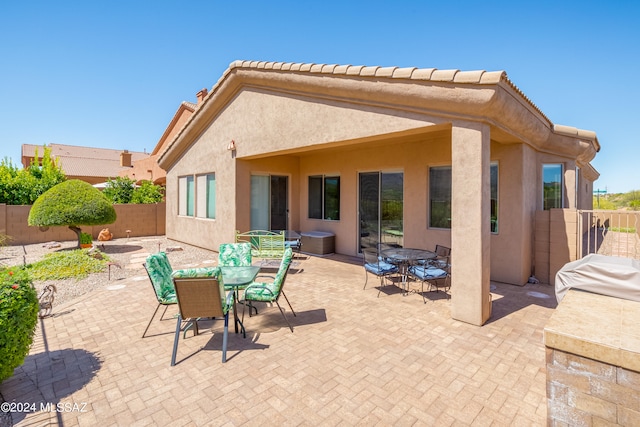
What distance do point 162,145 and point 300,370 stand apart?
2715cm

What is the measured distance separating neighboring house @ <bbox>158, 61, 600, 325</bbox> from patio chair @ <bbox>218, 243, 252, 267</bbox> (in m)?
3.24

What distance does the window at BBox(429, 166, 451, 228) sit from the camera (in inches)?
330

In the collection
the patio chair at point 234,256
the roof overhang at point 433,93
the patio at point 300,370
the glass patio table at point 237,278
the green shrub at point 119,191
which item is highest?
the roof overhang at point 433,93

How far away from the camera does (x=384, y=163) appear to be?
31.7ft

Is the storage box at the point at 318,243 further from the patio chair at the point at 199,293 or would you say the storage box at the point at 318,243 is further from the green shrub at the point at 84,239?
the green shrub at the point at 84,239

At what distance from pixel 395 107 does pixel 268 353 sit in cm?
479

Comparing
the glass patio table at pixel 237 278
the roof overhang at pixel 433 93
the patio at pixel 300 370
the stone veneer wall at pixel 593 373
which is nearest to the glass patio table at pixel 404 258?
the patio at pixel 300 370

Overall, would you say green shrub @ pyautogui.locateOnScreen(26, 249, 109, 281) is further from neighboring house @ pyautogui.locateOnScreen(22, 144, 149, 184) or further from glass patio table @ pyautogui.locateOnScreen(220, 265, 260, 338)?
neighboring house @ pyautogui.locateOnScreen(22, 144, 149, 184)

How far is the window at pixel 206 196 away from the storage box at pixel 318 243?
389cm

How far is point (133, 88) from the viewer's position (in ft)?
53.3

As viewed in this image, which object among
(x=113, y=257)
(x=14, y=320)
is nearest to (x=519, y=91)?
(x=14, y=320)

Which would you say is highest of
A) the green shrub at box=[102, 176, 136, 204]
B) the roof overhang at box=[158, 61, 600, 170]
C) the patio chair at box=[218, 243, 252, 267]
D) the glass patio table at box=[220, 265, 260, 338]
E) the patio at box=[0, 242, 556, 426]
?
the roof overhang at box=[158, 61, 600, 170]

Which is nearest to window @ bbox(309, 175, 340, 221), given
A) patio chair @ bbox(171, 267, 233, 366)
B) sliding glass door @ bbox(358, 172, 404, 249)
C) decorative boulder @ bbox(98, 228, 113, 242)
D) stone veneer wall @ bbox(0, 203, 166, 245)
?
sliding glass door @ bbox(358, 172, 404, 249)

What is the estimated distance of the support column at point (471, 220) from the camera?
4.95 metres
